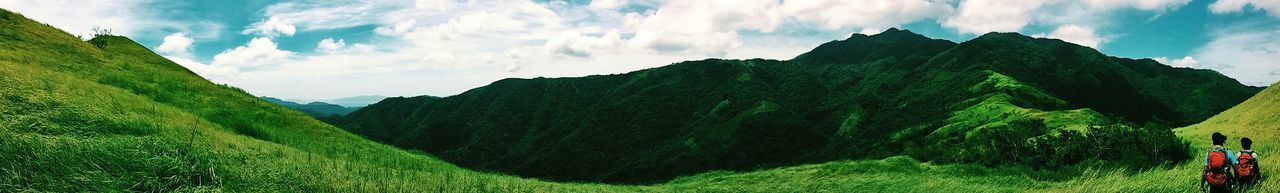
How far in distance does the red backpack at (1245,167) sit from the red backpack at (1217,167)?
0.56 metres

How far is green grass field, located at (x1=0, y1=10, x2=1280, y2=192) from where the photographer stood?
1157 cm

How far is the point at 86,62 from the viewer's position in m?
23.9

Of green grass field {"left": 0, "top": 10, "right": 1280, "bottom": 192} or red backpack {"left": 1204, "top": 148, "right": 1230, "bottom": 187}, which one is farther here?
red backpack {"left": 1204, "top": 148, "right": 1230, "bottom": 187}

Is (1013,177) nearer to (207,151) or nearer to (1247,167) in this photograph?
(1247,167)

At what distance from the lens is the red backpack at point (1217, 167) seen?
14664mm

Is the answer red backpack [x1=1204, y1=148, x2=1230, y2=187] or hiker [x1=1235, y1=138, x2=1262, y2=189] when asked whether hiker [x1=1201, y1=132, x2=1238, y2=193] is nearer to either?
red backpack [x1=1204, y1=148, x2=1230, y2=187]

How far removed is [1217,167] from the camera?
14.8m

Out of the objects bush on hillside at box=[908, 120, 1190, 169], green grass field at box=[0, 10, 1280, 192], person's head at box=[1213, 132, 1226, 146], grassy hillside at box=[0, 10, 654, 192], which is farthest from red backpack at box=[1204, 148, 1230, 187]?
grassy hillside at box=[0, 10, 654, 192]

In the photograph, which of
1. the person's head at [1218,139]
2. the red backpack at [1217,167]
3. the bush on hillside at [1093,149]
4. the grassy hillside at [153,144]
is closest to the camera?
the grassy hillside at [153,144]

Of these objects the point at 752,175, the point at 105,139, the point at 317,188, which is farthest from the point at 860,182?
the point at 105,139

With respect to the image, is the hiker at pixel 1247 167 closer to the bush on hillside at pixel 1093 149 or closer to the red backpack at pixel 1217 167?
the red backpack at pixel 1217 167

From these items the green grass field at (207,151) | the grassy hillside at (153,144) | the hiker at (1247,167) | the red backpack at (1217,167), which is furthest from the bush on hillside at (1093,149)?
the grassy hillside at (153,144)

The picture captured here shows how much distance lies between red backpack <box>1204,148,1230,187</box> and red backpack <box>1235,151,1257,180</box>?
0.56 m

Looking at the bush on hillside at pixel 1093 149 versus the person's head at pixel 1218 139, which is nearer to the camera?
the person's head at pixel 1218 139
